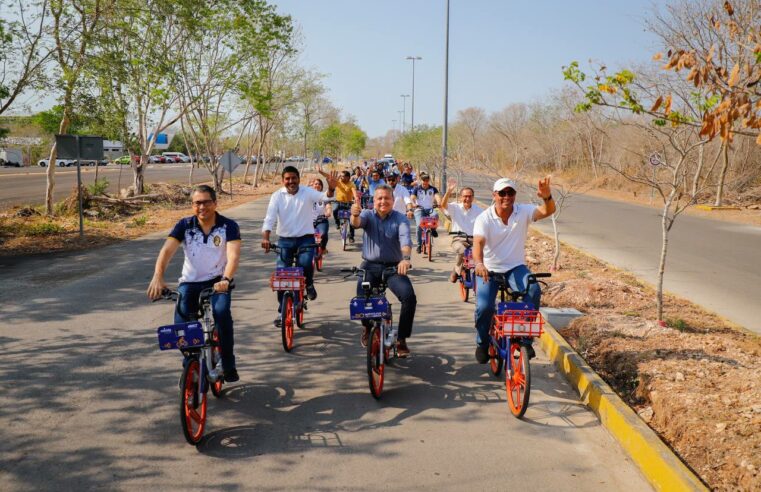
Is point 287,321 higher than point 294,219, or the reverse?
point 294,219

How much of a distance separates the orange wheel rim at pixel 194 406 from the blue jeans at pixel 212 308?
17.6 inches

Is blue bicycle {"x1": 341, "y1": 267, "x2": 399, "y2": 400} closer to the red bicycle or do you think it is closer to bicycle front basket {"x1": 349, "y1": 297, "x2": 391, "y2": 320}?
bicycle front basket {"x1": 349, "y1": 297, "x2": 391, "y2": 320}

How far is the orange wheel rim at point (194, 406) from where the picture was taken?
432cm

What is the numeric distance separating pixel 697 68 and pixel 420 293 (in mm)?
6622

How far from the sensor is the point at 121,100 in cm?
2267

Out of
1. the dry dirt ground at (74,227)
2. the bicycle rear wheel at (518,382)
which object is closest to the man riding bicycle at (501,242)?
the bicycle rear wheel at (518,382)

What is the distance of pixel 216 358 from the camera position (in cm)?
509

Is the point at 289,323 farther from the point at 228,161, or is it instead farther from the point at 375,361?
the point at 228,161

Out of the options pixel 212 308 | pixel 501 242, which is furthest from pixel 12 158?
pixel 501 242

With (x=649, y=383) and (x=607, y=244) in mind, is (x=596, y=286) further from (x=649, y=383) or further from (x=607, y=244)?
(x=607, y=244)

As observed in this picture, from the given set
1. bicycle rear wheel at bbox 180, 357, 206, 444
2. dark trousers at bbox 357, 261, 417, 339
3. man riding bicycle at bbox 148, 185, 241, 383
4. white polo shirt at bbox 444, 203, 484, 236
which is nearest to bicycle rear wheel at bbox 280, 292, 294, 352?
dark trousers at bbox 357, 261, 417, 339

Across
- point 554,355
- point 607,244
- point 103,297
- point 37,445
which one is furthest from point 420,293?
point 607,244

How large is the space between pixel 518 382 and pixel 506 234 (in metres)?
1.34

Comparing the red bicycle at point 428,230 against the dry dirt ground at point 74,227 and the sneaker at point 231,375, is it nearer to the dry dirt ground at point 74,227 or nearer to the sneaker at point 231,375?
the dry dirt ground at point 74,227
